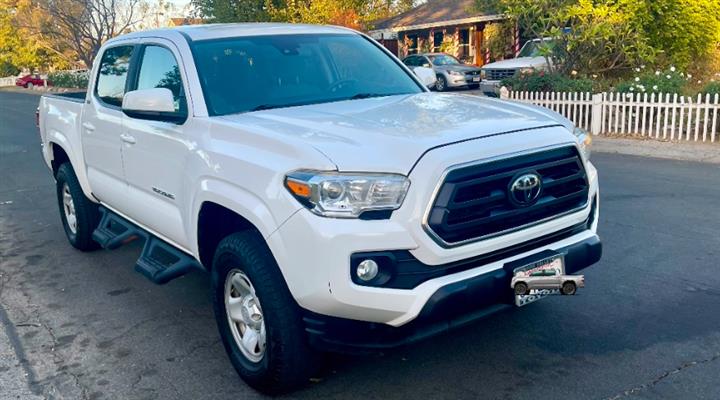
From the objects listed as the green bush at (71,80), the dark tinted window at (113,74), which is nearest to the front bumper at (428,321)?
the dark tinted window at (113,74)

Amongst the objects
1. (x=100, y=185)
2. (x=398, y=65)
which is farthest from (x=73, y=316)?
(x=398, y=65)

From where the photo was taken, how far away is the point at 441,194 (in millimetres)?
3148

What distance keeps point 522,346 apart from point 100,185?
3628mm

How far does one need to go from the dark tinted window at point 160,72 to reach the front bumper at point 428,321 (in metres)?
1.87

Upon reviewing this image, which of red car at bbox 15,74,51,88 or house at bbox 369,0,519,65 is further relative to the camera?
red car at bbox 15,74,51,88

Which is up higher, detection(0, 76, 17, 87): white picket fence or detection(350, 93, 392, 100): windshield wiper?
detection(350, 93, 392, 100): windshield wiper

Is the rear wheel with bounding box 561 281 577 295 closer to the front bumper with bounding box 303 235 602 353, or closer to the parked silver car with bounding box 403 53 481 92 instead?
the front bumper with bounding box 303 235 602 353

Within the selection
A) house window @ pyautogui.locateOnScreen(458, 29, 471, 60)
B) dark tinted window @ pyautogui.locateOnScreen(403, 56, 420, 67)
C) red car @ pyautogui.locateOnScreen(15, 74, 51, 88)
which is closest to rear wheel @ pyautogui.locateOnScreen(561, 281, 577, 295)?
dark tinted window @ pyautogui.locateOnScreen(403, 56, 420, 67)

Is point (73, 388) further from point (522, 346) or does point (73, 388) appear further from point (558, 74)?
point (558, 74)

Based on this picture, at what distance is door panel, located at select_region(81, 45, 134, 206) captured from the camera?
5.27 m

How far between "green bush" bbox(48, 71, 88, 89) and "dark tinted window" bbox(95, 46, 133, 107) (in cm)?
4319

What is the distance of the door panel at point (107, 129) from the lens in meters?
5.27

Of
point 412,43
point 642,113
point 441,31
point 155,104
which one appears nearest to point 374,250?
point 155,104

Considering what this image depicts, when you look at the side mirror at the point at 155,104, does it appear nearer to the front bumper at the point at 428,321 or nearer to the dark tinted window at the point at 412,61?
the front bumper at the point at 428,321
